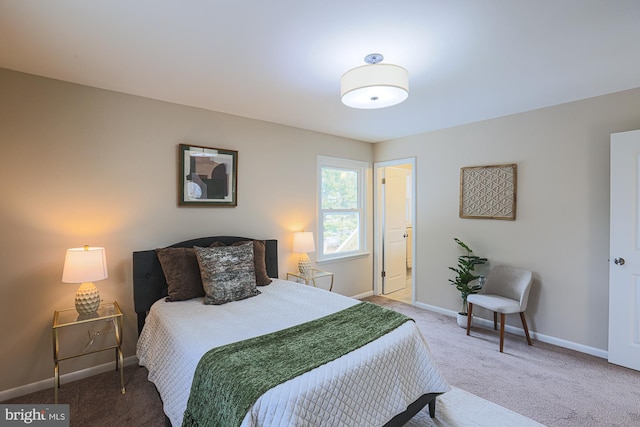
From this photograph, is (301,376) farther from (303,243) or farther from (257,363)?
(303,243)

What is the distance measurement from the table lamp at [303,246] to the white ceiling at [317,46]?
5.16 feet

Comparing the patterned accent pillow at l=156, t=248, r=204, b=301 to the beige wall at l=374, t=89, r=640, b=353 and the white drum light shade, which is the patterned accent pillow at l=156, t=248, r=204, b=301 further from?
the beige wall at l=374, t=89, r=640, b=353

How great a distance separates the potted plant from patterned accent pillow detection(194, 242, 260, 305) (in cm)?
233

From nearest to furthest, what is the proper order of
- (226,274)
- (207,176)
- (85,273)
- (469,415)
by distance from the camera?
(469,415) < (85,273) < (226,274) < (207,176)

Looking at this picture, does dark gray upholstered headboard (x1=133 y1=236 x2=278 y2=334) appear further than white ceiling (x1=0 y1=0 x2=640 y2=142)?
Yes

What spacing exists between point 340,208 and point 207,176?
200cm

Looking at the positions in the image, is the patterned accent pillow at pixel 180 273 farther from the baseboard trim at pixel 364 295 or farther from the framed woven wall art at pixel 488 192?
the framed woven wall art at pixel 488 192

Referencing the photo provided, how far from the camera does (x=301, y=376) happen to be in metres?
1.36

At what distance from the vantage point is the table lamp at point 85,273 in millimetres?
2125

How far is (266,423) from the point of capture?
121 centimetres

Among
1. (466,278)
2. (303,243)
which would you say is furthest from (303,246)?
(466,278)

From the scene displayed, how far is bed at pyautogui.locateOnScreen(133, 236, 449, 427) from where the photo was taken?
130 centimetres

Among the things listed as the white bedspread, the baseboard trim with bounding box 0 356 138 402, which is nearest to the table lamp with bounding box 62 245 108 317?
the white bedspread

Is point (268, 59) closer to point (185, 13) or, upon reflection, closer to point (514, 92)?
point (185, 13)
